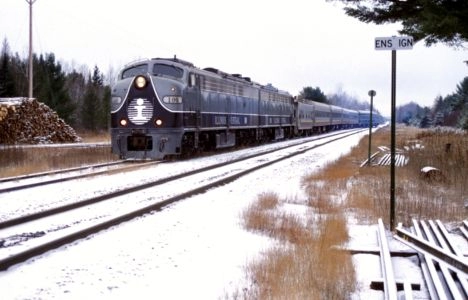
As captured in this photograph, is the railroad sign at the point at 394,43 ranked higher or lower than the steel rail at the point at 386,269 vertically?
higher

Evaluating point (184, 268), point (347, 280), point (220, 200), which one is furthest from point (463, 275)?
point (220, 200)

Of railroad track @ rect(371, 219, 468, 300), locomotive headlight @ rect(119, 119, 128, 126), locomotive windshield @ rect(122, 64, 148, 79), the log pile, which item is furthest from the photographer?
the log pile

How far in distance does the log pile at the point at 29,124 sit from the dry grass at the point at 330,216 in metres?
19.5

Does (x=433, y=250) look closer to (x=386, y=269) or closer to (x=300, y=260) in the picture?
(x=386, y=269)

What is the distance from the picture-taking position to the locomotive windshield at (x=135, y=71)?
19312mm

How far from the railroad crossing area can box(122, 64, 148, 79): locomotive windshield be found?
1323cm

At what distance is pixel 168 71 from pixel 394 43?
12.4 m

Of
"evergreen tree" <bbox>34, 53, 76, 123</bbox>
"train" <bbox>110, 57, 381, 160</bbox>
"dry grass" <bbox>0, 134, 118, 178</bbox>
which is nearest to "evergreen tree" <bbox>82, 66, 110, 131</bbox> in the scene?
"evergreen tree" <bbox>34, 53, 76, 123</bbox>

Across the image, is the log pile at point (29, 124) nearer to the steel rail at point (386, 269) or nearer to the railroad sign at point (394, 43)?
the railroad sign at point (394, 43)

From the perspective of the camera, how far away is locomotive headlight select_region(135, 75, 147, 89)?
1830cm

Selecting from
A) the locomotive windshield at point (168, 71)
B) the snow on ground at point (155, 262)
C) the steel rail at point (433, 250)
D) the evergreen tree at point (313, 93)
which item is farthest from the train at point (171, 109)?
the evergreen tree at point (313, 93)

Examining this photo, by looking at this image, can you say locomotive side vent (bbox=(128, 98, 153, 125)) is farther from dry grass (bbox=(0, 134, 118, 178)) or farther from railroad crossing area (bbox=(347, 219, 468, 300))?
railroad crossing area (bbox=(347, 219, 468, 300))

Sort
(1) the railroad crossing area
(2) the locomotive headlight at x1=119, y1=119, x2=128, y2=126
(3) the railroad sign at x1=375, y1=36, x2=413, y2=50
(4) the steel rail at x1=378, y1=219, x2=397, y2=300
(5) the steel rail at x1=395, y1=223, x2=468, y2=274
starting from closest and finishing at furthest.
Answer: (4) the steel rail at x1=378, y1=219, x2=397, y2=300
(1) the railroad crossing area
(5) the steel rail at x1=395, y1=223, x2=468, y2=274
(3) the railroad sign at x1=375, y1=36, x2=413, y2=50
(2) the locomotive headlight at x1=119, y1=119, x2=128, y2=126

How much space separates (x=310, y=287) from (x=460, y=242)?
114 inches
